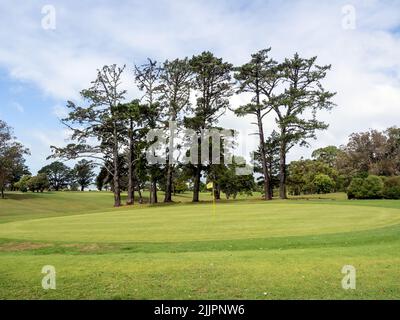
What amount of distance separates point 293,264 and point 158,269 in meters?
3.12

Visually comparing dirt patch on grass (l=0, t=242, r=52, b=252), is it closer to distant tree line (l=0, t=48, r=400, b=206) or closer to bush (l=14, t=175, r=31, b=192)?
distant tree line (l=0, t=48, r=400, b=206)

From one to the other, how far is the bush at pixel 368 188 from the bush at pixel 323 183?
33691mm

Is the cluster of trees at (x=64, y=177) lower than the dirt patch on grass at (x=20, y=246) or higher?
higher

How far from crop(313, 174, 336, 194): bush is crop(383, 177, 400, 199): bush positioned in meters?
32.9

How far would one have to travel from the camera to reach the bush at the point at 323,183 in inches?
3076

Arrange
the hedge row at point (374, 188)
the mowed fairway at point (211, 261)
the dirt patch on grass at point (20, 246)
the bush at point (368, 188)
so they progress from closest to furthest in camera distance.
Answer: the mowed fairway at point (211, 261), the dirt patch on grass at point (20, 246), the hedge row at point (374, 188), the bush at point (368, 188)

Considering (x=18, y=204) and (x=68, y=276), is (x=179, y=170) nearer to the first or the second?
(x=18, y=204)

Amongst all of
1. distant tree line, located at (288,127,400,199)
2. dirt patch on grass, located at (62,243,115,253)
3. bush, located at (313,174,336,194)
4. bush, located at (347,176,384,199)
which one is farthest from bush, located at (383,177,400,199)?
→ dirt patch on grass, located at (62,243,115,253)

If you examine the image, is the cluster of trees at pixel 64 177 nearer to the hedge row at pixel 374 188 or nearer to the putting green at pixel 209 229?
the hedge row at pixel 374 188

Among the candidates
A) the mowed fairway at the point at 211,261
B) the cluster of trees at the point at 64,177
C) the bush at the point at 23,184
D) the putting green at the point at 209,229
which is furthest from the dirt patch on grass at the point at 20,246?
the cluster of trees at the point at 64,177

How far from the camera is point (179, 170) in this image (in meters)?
50.5

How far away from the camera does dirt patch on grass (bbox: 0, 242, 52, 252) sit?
15.3 meters

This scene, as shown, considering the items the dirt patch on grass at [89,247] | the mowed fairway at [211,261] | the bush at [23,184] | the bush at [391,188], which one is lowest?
the dirt patch on grass at [89,247]

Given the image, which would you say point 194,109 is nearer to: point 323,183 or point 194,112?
point 194,112
